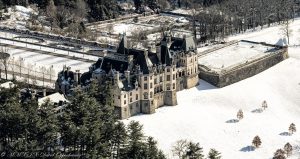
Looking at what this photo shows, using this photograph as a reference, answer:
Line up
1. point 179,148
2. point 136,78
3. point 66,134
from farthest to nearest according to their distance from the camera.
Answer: point 136,78 < point 179,148 < point 66,134

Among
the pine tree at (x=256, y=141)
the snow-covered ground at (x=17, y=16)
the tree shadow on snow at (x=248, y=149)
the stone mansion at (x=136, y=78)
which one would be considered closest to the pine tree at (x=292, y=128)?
the pine tree at (x=256, y=141)

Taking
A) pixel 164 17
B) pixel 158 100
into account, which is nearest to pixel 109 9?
pixel 164 17

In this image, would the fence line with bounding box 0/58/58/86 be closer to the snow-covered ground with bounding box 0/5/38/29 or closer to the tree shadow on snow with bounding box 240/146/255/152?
the snow-covered ground with bounding box 0/5/38/29

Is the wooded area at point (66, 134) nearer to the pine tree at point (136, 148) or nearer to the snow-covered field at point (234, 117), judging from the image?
the pine tree at point (136, 148)

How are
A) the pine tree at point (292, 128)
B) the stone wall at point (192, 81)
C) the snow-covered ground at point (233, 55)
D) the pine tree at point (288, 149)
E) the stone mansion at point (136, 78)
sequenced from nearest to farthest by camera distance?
the pine tree at point (288, 149) < the pine tree at point (292, 128) < the stone mansion at point (136, 78) < the stone wall at point (192, 81) < the snow-covered ground at point (233, 55)

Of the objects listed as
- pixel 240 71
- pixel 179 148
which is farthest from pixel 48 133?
pixel 240 71

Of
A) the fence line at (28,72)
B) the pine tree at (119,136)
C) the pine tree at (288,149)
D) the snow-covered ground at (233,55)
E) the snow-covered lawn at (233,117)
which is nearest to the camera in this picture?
the pine tree at (119,136)

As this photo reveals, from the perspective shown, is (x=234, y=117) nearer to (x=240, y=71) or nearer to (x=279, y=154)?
(x=279, y=154)
